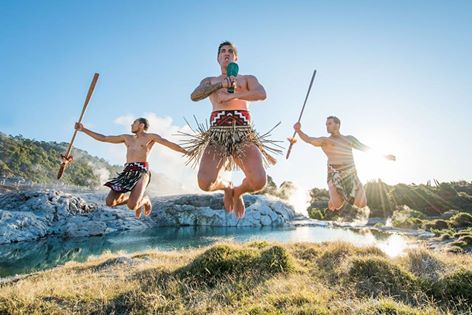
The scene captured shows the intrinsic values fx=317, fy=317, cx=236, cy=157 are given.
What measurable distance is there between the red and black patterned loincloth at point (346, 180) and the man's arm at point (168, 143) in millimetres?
4029

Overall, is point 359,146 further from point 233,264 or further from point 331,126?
point 233,264

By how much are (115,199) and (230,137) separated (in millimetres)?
3343

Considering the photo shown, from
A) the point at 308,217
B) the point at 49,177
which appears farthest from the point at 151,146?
the point at 49,177

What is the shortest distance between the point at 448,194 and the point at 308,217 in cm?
3412

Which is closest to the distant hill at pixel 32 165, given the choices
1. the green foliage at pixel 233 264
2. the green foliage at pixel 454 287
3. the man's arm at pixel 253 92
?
the green foliage at pixel 233 264

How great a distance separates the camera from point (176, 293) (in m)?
10.4

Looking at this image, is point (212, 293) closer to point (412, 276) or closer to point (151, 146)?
point (151, 146)

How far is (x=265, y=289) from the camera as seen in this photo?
961 centimetres

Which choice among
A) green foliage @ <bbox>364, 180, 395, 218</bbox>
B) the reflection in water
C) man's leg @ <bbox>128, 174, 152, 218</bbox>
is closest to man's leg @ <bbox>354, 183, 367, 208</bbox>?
man's leg @ <bbox>128, 174, 152, 218</bbox>

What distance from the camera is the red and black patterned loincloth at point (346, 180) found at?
7.90 meters

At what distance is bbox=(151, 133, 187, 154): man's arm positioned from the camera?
21.7 feet

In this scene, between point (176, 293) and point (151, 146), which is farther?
point (176, 293)

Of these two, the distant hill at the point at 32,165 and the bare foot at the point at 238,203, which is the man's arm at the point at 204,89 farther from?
the distant hill at the point at 32,165

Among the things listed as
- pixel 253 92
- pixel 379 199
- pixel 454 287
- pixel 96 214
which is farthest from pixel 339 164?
pixel 379 199
